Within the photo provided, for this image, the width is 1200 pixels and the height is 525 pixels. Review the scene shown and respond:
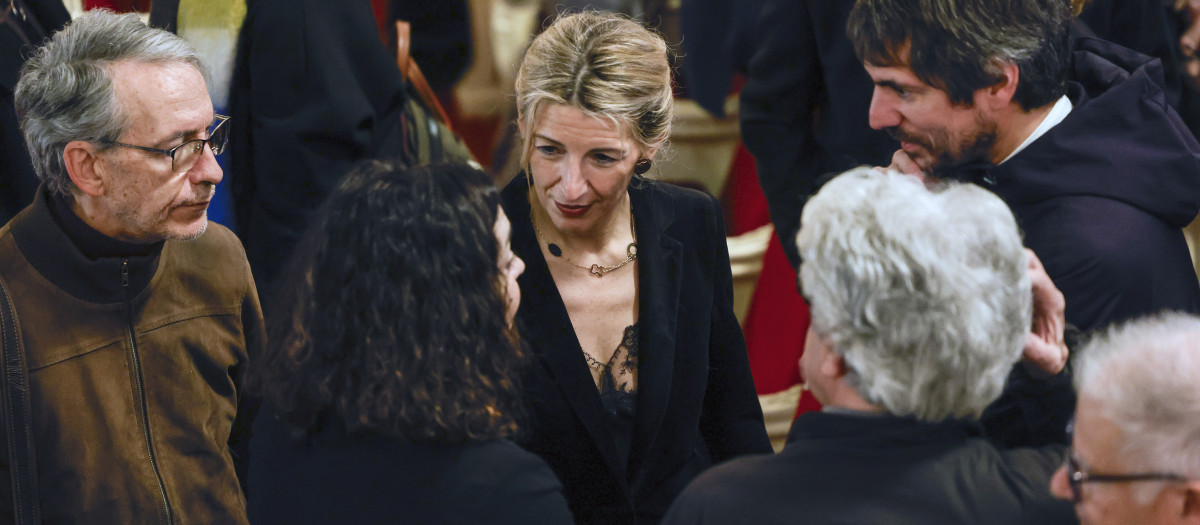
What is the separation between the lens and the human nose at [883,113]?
7.41ft

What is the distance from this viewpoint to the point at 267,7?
2871 millimetres

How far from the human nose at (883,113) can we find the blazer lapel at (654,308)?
48cm

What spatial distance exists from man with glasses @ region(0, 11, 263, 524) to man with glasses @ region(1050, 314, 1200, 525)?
1.56 m

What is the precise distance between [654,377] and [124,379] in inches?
39.9

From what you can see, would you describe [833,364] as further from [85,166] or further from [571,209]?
[85,166]

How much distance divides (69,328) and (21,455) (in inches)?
9.4

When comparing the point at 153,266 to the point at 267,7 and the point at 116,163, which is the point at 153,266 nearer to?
the point at 116,163

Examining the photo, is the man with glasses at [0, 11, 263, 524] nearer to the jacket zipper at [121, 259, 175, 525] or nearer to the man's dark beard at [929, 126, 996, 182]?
the jacket zipper at [121, 259, 175, 525]

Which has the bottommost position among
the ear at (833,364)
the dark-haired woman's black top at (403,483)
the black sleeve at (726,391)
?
the black sleeve at (726,391)

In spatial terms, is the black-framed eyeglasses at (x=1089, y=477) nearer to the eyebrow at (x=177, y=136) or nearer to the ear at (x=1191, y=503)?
the ear at (x=1191, y=503)

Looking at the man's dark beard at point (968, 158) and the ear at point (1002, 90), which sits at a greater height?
the ear at point (1002, 90)

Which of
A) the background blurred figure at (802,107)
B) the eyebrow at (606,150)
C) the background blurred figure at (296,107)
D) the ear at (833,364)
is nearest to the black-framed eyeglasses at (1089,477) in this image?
the ear at (833,364)

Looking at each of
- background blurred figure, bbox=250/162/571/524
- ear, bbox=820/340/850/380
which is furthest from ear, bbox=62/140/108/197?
ear, bbox=820/340/850/380

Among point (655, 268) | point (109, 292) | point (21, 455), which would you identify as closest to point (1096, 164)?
point (655, 268)
